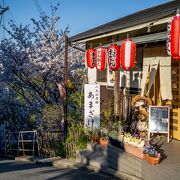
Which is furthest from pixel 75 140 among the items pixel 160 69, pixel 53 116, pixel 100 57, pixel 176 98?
pixel 53 116

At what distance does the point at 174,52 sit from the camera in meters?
7.86

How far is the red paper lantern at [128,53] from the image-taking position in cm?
1041

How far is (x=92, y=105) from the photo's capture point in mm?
12828

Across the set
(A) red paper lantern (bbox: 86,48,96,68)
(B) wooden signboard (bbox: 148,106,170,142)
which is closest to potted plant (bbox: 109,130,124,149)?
(B) wooden signboard (bbox: 148,106,170,142)

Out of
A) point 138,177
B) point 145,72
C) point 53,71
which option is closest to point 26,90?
point 53,71

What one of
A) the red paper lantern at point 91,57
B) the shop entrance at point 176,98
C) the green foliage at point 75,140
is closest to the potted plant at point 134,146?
the shop entrance at point 176,98

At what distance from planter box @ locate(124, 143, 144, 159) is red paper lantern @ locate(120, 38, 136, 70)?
2.45 meters

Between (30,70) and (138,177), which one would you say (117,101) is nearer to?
(138,177)

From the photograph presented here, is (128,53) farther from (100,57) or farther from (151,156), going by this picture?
(151,156)

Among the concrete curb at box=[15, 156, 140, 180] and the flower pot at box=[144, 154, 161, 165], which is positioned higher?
the flower pot at box=[144, 154, 161, 165]

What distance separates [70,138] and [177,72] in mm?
4587

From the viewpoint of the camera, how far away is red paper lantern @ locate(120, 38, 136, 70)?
10.4m

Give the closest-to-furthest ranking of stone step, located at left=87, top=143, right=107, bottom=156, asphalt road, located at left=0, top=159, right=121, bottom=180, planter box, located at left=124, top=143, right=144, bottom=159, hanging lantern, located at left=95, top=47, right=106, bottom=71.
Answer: planter box, located at left=124, top=143, right=144, bottom=159, asphalt road, located at left=0, top=159, right=121, bottom=180, stone step, located at left=87, top=143, right=107, bottom=156, hanging lantern, located at left=95, top=47, right=106, bottom=71

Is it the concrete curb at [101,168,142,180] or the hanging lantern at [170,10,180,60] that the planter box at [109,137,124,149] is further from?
the hanging lantern at [170,10,180,60]
